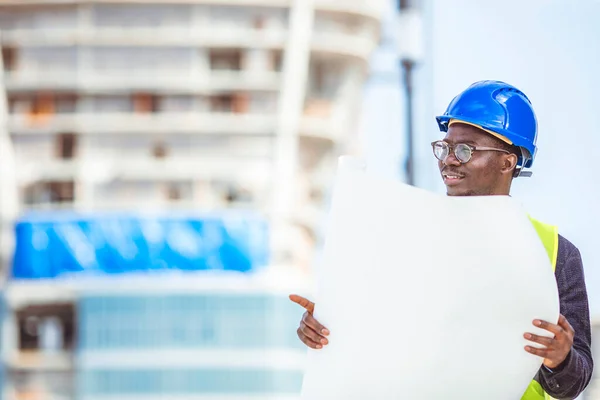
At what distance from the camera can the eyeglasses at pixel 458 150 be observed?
2109 mm

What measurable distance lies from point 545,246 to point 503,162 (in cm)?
18

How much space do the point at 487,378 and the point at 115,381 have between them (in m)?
42.9

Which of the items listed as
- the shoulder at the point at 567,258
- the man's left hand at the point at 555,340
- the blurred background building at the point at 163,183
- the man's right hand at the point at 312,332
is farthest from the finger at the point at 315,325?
the blurred background building at the point at 163,183

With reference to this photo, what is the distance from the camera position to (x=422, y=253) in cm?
186

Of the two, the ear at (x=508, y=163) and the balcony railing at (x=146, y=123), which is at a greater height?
the ear at (x=508, y=163)

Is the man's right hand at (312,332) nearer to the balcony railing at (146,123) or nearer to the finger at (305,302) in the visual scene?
the finger at (305,302)

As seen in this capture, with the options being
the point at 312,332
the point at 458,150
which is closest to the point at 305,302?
the point at 312,332

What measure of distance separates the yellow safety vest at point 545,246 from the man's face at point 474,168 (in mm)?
121

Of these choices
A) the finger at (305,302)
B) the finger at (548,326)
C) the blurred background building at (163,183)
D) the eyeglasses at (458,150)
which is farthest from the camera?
the blurred background building at (163,183)

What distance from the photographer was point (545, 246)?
204cm

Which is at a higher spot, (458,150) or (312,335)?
(458,150)

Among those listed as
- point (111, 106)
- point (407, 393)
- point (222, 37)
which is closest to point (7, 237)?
point (111, 106)

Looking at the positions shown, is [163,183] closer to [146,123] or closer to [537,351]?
[146,123]

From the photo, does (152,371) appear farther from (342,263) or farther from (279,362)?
(342,263)
